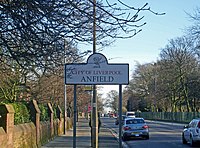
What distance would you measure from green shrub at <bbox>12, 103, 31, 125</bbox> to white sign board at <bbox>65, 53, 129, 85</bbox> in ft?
21.7

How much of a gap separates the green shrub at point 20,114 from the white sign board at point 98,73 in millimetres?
6608

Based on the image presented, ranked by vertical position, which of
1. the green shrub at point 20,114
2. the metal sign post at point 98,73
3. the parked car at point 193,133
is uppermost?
the metal sign post at point 98,73

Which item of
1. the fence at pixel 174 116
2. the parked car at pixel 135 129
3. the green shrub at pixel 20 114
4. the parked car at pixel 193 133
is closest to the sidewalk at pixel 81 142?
the parked car at pixel 135 129

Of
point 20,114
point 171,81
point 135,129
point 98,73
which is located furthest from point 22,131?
point 171,81

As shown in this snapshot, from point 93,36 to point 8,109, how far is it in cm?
577

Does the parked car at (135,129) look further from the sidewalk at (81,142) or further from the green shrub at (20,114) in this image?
the green shrub at (20,114)

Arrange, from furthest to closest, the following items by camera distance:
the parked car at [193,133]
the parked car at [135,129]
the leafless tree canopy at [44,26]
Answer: the parked car at [135,129] < the parked car at [193,133] < the leafless tree canopy at [44,26]

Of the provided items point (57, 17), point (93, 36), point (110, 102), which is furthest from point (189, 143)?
point (110, 102)

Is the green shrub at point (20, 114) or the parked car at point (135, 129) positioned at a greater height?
the green shrub at point (20, 114)

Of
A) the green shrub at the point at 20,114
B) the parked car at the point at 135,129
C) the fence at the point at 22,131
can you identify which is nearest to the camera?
the fence at the point at 22,131

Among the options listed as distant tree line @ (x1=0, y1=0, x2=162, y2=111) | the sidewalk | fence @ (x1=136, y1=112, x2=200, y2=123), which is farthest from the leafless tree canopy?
fence @ (x1=136, y1=112, x2=200, y2=123)

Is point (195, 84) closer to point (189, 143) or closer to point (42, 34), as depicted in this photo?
point (189, 143)

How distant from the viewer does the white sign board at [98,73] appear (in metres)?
12.7

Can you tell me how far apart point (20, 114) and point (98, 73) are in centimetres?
789
